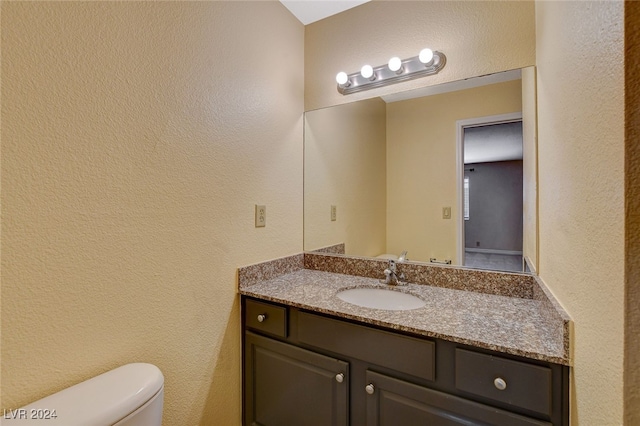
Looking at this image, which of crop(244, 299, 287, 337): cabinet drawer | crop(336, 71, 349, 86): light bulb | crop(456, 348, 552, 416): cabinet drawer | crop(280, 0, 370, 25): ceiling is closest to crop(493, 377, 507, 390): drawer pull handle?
crop(456, 348, 552, 416): cabinet drawer

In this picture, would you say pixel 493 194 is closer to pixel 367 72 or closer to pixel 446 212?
pixel 446 212

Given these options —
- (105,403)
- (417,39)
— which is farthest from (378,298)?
(417,39)

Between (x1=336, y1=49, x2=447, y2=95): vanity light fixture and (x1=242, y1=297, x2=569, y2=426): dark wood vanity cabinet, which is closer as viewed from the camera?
(x1=242, y1=297, x2=569, y2=426): dark wood vanity cabinet

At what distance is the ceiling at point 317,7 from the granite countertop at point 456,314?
1574 millimetres

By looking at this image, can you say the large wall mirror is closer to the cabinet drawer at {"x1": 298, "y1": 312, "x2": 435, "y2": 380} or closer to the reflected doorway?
the reflected doorway

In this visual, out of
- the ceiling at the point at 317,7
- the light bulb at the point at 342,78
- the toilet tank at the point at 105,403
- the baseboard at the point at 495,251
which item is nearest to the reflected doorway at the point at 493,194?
the baseboard at the point at 495,251

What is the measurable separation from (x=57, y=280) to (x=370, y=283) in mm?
1237

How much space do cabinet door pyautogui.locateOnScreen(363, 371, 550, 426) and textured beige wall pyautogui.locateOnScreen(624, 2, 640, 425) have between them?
523mm

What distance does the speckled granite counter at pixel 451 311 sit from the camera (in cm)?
80

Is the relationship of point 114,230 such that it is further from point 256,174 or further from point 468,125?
point 468,125

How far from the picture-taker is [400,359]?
3.15ft

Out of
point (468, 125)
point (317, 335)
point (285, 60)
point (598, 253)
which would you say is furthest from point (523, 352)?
point (285, 60)

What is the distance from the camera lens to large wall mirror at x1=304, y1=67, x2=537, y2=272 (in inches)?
50.2

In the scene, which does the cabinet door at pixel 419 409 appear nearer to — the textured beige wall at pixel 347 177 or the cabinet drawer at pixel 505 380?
the cabinet drawer at pixel 505 380
